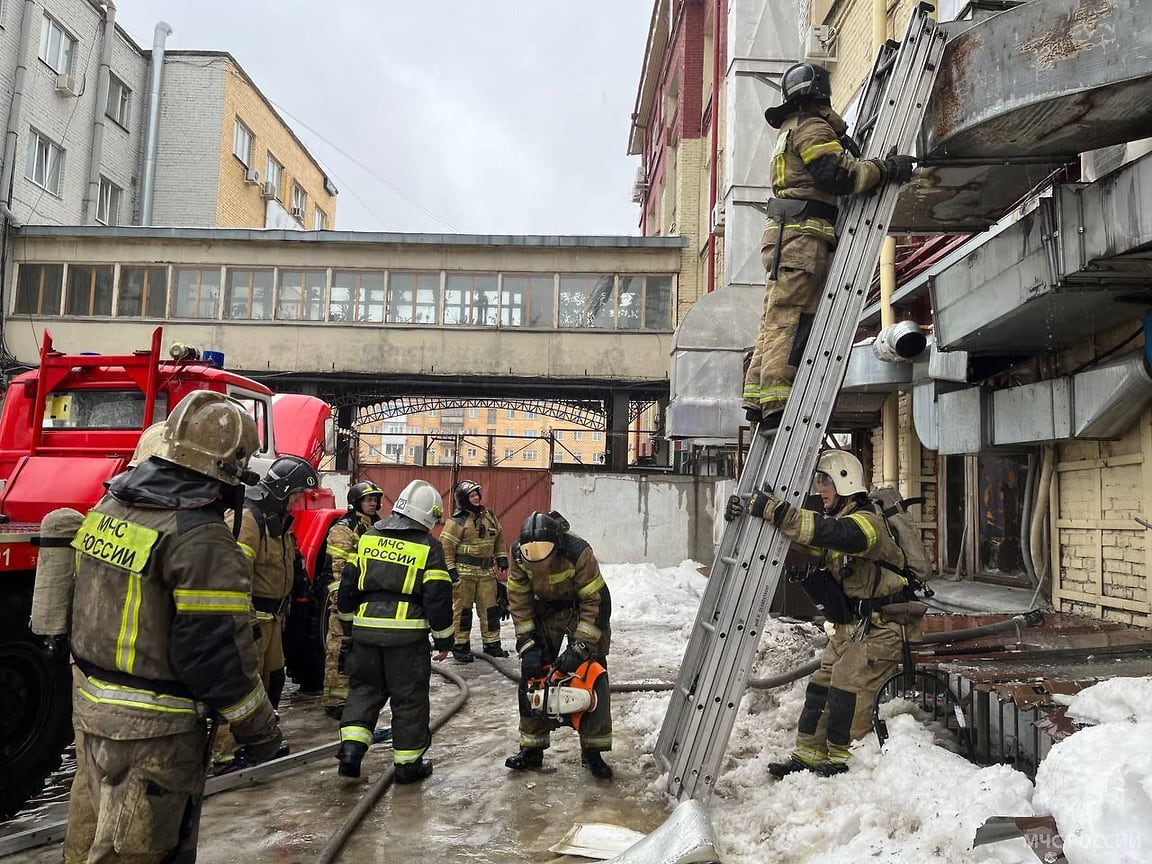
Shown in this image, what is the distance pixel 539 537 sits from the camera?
5.05 meters

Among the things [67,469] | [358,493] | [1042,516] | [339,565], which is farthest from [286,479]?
[1042,516]

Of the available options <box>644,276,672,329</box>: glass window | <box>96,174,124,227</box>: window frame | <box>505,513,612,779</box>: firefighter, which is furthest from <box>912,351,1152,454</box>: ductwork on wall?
<box>96,174,124,227</box>: window frame

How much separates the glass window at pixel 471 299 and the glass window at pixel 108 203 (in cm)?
1082

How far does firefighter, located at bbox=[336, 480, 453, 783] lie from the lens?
15.8 ft

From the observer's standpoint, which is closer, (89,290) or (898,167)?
(898,167)

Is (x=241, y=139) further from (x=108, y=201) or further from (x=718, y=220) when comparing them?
(x=718, y=220)

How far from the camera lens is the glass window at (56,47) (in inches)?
779

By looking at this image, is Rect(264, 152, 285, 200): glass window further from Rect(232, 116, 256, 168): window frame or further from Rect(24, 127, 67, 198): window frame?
Rect(24, 127, 67, 198): window frame

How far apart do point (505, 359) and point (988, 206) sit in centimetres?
1346

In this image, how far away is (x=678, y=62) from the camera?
74.6 feet

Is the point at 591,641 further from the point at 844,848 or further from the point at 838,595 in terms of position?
the point at 844,848

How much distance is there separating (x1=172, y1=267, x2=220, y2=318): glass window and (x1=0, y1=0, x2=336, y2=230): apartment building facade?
13.3 ft

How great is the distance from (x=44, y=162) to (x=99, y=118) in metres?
2.37

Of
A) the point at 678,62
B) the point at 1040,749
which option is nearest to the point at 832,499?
the point at 1040,749
